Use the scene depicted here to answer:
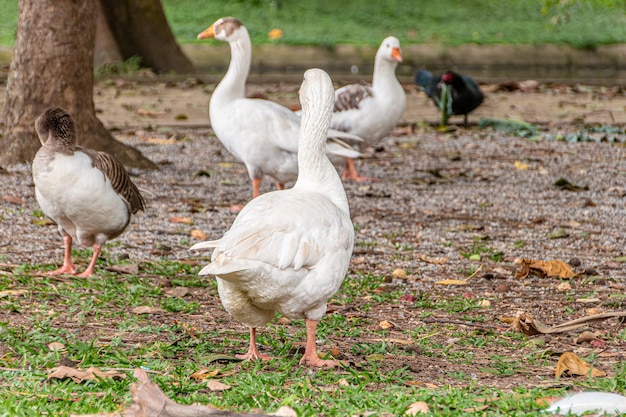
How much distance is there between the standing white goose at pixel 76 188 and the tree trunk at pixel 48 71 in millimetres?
2626

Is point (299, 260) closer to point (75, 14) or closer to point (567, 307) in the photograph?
point (567, 307)

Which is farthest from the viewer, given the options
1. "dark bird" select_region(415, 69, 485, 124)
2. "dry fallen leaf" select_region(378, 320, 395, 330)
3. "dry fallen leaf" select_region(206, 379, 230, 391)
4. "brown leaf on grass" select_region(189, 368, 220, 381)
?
"dark bird" select_region(415, 69, 485, 124)

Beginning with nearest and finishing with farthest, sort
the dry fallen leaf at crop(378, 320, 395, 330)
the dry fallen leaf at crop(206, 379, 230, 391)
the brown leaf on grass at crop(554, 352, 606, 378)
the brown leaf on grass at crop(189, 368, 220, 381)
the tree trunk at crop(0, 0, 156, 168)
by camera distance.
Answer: the dry fallen leaf at crop(206, 379, 230, 391) → the brown leaf on grass at crop(189, 368, 220, 381) → the brown leaf on grass at crop(554, 352, 606, 378) → the dry fallen leaf at crop(378, 320, 395, 330) → the tree trunk at crop(0, 0, 156, 168)

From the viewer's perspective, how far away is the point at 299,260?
3.85 meters

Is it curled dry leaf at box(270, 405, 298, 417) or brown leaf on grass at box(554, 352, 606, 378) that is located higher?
curled dry leaf at box(270, 405, 298, 417)

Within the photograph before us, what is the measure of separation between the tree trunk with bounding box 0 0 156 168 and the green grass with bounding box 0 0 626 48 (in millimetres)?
9630

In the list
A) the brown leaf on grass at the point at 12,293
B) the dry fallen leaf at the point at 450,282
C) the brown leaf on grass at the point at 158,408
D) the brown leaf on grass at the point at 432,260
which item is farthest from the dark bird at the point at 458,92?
the brown leaf on grass at the point at 158,408

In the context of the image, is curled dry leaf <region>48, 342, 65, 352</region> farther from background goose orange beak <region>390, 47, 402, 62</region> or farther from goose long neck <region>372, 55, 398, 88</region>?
background goose orange beak <region>390, 47, 402, 62</region>

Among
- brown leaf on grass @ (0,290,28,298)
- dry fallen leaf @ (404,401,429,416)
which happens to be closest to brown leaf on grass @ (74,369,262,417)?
dry fallen leaf @ (404,401,429,416)

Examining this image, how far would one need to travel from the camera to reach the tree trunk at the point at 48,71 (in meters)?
8.05

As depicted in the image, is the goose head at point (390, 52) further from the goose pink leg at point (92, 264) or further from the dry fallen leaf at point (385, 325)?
the dry fallen leaf at point (385, 325)

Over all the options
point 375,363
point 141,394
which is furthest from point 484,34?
point 141,394

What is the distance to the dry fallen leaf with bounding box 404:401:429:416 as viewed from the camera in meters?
3.34

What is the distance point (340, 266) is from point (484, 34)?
52.9 ft
